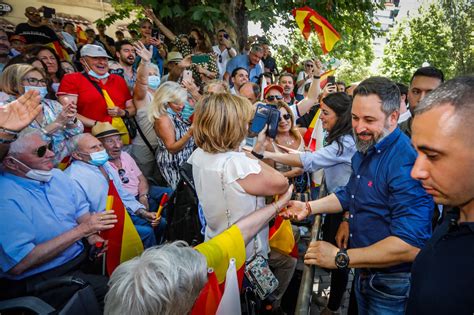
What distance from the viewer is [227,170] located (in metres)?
1.99

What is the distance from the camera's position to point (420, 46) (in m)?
19.9

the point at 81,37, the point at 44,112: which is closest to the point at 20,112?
the point at 44,112

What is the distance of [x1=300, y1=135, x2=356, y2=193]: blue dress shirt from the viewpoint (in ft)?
9.98

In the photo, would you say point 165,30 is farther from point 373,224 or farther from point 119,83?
point 373,224

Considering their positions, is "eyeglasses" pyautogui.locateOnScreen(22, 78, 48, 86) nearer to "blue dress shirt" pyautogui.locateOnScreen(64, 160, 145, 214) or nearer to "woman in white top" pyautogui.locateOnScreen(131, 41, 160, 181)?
"blue dress shirt" pyautogui.locateOnScreen(64, 160, 145, 214)

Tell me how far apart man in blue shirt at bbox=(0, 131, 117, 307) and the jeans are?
1.86m

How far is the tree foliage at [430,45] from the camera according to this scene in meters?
16.5

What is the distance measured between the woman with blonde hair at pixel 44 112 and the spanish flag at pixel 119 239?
73 centimetres

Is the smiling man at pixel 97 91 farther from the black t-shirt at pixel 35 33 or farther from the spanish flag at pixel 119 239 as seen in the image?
the black t-shirt at pixel 35 33

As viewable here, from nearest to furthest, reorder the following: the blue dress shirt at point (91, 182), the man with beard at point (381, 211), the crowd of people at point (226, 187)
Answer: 1. the crowd of people at point (226, 187)
2. the man with beard at point (381, 211)
3. the blue dress shirt at point (91, 182)

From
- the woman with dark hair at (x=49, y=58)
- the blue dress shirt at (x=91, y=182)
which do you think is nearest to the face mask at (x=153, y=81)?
the woman with dark hair at (x=49, y=58)

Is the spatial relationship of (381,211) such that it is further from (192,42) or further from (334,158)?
(192,42)

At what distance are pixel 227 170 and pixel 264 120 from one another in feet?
3.81

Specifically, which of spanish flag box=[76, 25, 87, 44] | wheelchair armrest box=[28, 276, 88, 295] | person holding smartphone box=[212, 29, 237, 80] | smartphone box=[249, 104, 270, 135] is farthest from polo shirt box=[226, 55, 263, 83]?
wheelchair armrest box=[28, 276, 88, 295]
